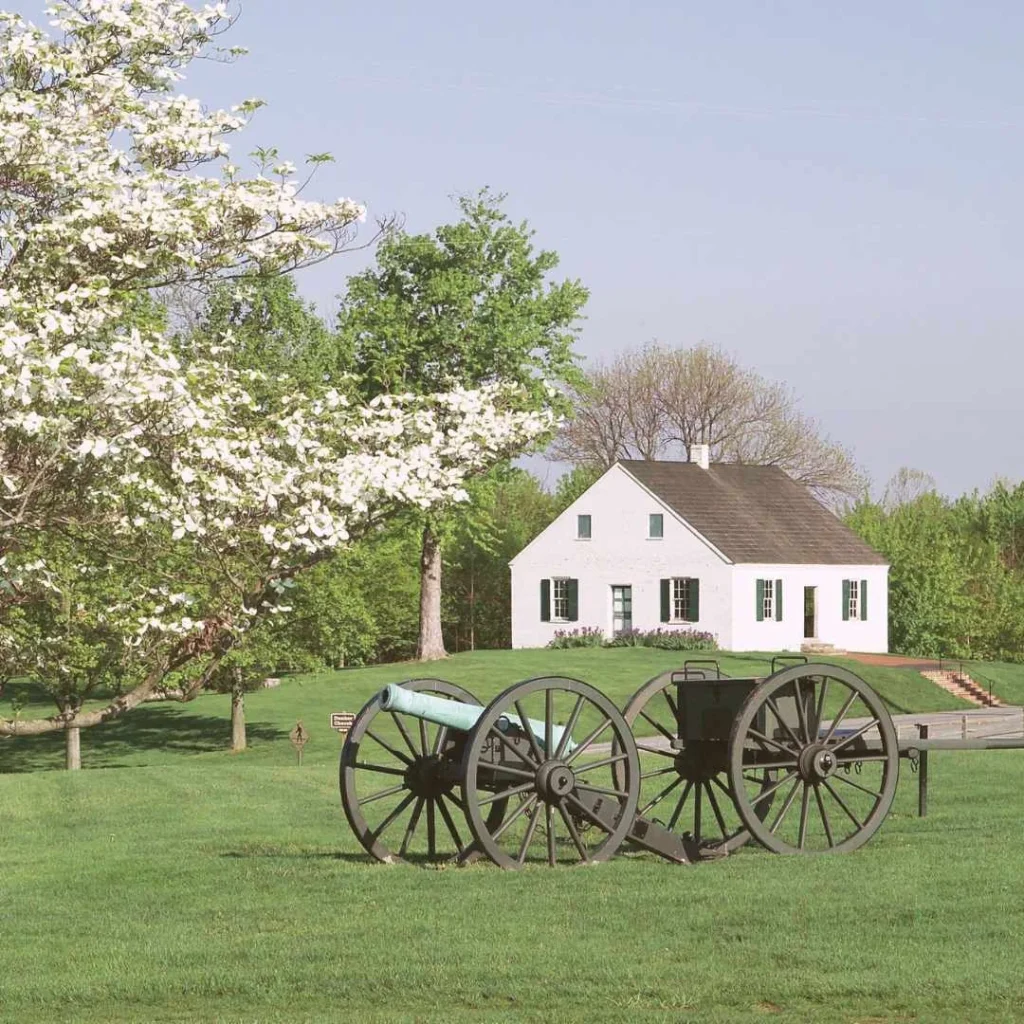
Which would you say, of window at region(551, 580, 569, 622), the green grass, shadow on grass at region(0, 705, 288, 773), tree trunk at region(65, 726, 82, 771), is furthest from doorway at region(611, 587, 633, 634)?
tree trunk at region(65, 726, 82, 771)

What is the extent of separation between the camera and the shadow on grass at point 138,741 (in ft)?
139

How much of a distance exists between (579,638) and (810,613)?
8.87m

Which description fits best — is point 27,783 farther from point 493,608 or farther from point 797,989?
point 493,608

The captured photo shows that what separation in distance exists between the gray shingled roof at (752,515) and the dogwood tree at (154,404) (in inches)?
1694

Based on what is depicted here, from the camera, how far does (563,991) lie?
9664mm

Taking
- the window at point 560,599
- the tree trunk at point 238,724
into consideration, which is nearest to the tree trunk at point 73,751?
the tree trunk at point 238,724

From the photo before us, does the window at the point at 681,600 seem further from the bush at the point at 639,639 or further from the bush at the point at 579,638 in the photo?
the bush at the point at 579,638

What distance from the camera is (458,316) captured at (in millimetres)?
54906

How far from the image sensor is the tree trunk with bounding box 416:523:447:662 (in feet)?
187

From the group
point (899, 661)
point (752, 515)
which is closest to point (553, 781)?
point (899, 661)

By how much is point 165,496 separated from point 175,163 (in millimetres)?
3274

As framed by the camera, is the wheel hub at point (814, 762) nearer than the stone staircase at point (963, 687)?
Yes

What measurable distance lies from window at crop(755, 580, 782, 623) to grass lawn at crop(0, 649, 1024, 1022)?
134ft

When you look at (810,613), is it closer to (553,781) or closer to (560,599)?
(560,599)
